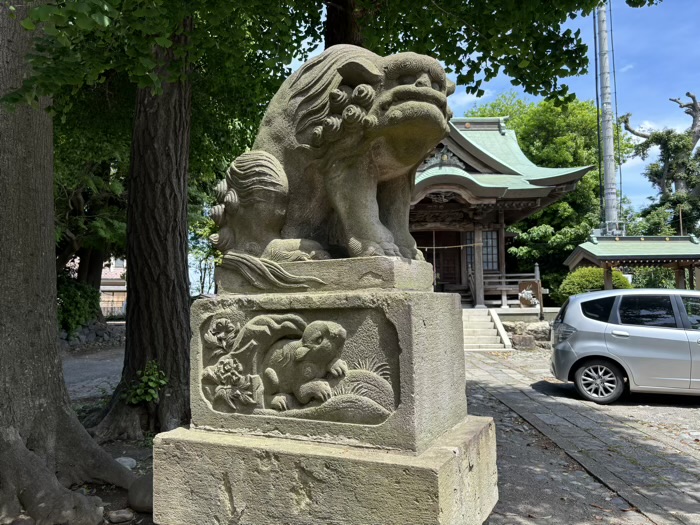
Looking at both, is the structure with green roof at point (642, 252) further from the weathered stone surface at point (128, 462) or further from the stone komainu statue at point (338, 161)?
the stone komainu statue at point (338, 161)

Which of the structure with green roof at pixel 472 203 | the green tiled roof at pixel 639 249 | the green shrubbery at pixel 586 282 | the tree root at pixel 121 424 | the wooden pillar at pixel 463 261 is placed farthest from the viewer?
the wooden pillar at pixel 463 261

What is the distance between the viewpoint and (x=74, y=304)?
1456 cm

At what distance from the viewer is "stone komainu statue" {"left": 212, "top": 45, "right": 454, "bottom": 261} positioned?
8.11ft

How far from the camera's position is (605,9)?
80.4 feet

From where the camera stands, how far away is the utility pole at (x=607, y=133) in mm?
20795

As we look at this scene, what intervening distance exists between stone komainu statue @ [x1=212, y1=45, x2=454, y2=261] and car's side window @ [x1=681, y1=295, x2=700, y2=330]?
19.4ft

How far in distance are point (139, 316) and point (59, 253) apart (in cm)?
1136

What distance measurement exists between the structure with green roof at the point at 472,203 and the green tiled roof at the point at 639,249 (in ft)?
8.22

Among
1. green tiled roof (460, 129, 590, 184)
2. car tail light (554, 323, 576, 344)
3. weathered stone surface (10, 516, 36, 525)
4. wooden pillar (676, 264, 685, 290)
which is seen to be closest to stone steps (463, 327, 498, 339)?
wooden pillar (676, 264, 685, 290)

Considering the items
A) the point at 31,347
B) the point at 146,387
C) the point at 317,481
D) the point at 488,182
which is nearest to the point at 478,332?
the point at 488,182

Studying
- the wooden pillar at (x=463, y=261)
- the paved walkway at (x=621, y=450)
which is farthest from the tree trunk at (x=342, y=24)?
the wooden pillar at (x=463, y=261)

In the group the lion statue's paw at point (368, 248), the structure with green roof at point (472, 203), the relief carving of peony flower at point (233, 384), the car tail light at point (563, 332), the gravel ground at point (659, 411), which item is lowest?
the gravel ground at point (659, 411)

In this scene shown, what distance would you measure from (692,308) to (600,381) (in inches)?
61.3

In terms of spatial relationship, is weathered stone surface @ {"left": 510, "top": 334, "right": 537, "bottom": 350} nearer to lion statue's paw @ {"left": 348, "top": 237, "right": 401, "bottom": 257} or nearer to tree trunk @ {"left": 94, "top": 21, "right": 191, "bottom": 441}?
tree trunk @ {"left": 94, "top": 21, "right": 191, "bottom": 441}
